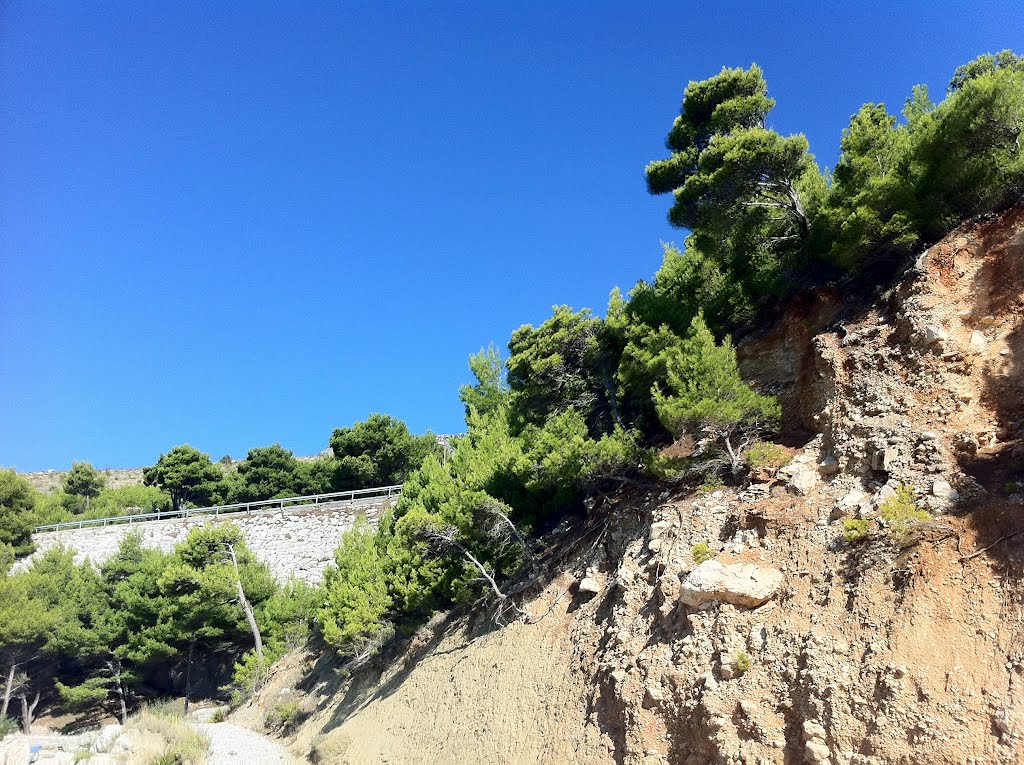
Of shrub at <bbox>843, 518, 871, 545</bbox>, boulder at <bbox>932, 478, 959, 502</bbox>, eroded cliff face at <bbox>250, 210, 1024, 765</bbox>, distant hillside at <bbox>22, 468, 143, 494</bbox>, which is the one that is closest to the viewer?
eroded cliff face at <bbox>250, 210, 1024, 765</bbox>

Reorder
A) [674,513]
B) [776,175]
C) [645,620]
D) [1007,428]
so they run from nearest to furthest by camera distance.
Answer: [1007,428] < [645,620] < [674,513] < [776,175]

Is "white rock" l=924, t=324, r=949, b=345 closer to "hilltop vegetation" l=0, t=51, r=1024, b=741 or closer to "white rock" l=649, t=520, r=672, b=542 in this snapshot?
"hilltop vegetation" l=0, t=51, r=1024, b=741

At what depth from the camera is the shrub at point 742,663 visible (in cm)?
812

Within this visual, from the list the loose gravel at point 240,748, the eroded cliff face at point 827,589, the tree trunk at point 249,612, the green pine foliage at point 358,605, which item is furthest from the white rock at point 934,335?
the tree trunk at point 249,612

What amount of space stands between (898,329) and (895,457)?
2827 millimetres

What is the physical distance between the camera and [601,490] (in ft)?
48.1

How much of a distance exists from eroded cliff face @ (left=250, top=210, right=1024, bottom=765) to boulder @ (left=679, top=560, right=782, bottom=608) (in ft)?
0.09

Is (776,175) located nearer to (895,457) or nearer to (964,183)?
(964,183)

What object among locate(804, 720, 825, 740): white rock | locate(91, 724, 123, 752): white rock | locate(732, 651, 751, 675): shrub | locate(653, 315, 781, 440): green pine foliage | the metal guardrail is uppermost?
the metal guardrail

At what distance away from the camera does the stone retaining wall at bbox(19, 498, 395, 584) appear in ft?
103

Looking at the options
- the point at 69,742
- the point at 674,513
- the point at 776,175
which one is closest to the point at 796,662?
the point at 674,513

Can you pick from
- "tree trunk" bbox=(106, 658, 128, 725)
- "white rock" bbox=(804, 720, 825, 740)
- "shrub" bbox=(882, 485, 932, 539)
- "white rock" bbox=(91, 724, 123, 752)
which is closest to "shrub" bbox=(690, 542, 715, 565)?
"shrub" bbox=(882, 485, 932, 539)

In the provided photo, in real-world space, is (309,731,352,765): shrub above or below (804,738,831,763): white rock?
below

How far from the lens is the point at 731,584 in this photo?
891 centimetres
